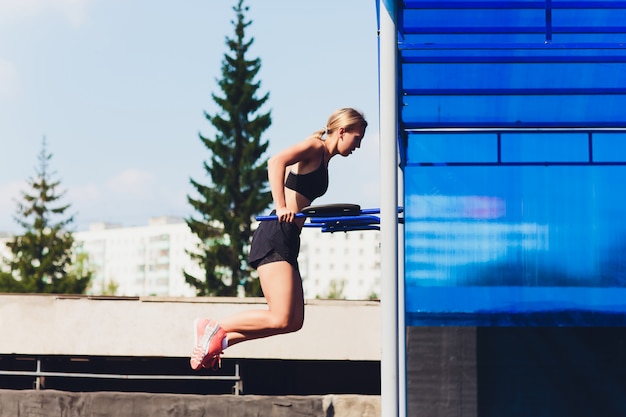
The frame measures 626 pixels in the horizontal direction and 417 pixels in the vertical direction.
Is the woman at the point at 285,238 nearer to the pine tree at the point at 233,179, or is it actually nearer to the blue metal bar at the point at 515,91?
the blue metal bar at the point at 515,91

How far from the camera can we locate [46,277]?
5712 cm

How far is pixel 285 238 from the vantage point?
4676mm

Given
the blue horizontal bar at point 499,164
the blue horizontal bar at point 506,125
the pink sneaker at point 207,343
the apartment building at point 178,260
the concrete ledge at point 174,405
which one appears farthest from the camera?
the apartment building at point 178,260

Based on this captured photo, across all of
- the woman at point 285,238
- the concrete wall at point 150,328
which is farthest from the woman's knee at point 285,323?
the concrete wall at point 150,328

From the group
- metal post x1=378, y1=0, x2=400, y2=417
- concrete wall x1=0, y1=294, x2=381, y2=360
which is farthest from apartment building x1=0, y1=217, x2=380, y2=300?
metal post x1=378, y1=0, x2=400, y2=417

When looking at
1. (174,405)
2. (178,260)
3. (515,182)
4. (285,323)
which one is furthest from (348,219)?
(178,260)

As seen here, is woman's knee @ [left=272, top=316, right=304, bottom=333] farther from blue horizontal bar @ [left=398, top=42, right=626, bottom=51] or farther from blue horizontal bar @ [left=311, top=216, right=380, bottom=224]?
blue horizontal bar @ [left=398, top=42, right=626, bottom=51]

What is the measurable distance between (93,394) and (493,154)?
6077 millimetres

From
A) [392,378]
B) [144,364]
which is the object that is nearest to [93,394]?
[392,378]

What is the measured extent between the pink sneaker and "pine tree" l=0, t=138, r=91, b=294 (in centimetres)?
5247

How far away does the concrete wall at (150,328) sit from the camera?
11961mm

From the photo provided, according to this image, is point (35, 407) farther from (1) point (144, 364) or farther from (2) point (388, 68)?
(1) point (144, 364)

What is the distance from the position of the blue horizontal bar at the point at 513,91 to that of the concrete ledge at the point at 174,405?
4711 mm

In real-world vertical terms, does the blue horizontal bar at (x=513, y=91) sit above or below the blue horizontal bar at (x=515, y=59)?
below
